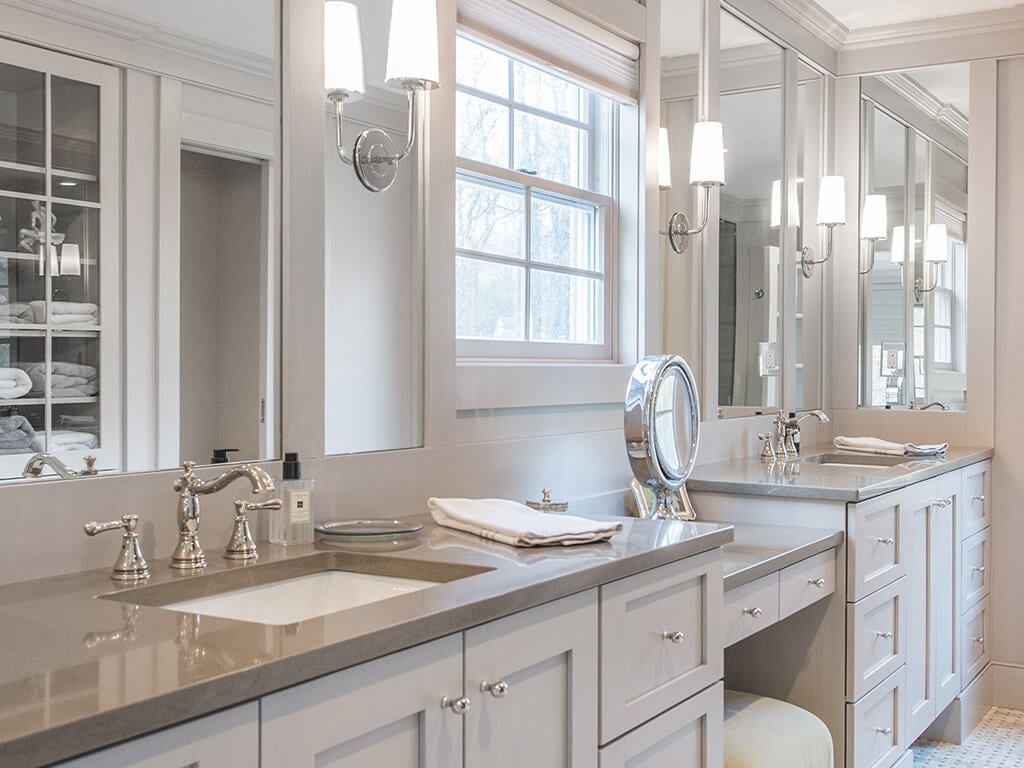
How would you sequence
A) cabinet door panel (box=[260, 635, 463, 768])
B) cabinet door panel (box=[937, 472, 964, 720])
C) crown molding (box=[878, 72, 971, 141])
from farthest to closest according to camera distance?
crown molding (box=[878, 72, 971, 141]), cabinet door panel (box=[937, 472, 964, 720]), cabinet door panel (box=[260, 635, 463, 768])

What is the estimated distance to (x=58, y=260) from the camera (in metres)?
1.46

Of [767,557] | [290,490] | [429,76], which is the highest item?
[429,76]

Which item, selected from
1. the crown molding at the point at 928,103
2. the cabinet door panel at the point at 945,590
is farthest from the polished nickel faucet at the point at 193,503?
the crown molding at the point at 928,103

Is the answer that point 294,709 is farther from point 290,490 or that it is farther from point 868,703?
point 868,703

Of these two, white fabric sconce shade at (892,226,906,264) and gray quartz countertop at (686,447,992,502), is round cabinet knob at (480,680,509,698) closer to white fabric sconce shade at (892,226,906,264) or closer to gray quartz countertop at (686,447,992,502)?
gray quartz countertop at (686,447,992,502)

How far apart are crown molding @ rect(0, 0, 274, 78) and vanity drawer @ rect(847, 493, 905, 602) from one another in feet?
5.92

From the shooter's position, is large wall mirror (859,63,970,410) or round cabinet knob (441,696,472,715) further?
large wall mirror (859,63,970,410)

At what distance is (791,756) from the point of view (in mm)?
2314

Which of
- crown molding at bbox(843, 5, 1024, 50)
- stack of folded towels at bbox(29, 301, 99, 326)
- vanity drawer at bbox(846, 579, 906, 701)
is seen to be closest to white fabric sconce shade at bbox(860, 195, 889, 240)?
crown molding at bbox(843, 5, 1024, 50)

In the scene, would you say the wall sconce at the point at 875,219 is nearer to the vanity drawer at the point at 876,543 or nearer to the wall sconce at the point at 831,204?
the wall sconce at the point at 831,204

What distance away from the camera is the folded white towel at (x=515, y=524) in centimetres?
173

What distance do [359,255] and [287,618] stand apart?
2.48ft

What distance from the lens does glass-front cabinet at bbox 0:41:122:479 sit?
1.41 meters

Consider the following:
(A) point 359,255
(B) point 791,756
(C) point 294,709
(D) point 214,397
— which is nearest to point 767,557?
(B) point 791,756
